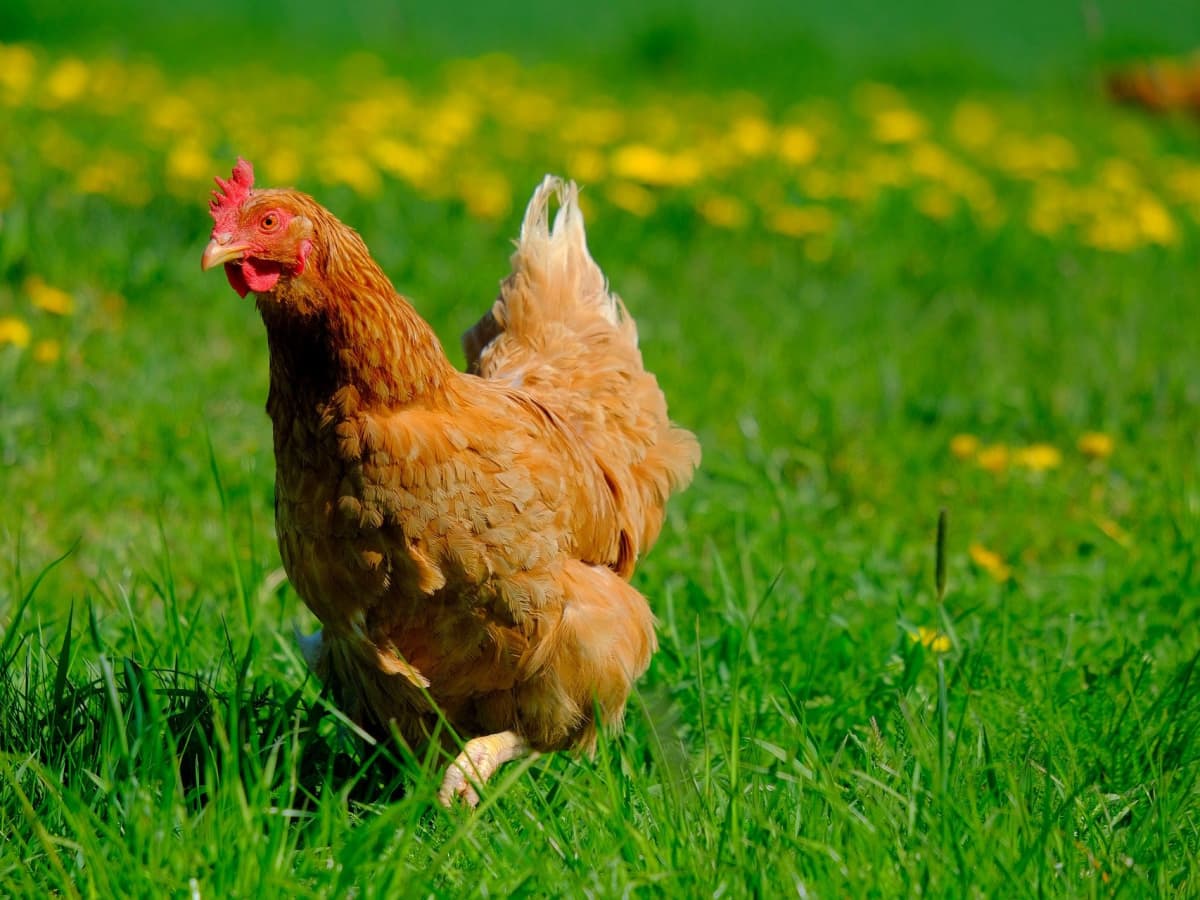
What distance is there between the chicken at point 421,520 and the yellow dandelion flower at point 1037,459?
5.98 ft

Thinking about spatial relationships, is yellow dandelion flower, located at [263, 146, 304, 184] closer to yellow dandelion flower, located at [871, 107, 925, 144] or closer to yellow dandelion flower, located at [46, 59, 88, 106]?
yellow dandelion flower, located at [46, 59, 88, 106]

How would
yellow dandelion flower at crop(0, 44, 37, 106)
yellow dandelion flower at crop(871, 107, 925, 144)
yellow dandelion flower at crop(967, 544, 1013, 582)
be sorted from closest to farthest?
yellow dandelion flower at crop(967, 544, 1013, 582) < yellow dandelion flower at crop(0, 44, 37, 106) < yellow dandelion flower at crop(871, 107, 925, 144)

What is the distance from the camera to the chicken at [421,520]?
240cm

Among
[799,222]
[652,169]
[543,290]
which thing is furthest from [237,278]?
[799,222]

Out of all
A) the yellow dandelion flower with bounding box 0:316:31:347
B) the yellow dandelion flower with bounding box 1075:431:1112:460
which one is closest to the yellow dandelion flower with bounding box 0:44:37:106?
the yellow dandelion flower with bounding box 0:316:31:347

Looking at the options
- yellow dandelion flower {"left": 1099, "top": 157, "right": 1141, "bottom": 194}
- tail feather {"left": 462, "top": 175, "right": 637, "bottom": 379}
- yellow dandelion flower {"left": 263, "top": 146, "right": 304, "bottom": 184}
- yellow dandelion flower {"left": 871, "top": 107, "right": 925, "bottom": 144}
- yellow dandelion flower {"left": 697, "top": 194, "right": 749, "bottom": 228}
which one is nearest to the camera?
tail feather {"left": 462, "top": 175, "right": 637, "bottom": 379}

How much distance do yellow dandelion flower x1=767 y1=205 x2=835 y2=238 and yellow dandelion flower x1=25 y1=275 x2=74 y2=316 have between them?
10.3 ft

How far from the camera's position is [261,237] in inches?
91.4

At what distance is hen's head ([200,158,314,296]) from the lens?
231 centimetres

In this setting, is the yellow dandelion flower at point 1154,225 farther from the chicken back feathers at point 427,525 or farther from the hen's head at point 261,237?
the hen's head at point 261,237

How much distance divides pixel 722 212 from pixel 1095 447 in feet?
8.07

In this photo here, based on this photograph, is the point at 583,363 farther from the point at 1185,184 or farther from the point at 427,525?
the point at 1185,184

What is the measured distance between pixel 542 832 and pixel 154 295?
336 centimetres

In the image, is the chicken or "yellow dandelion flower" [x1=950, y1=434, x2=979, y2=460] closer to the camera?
the chicken
